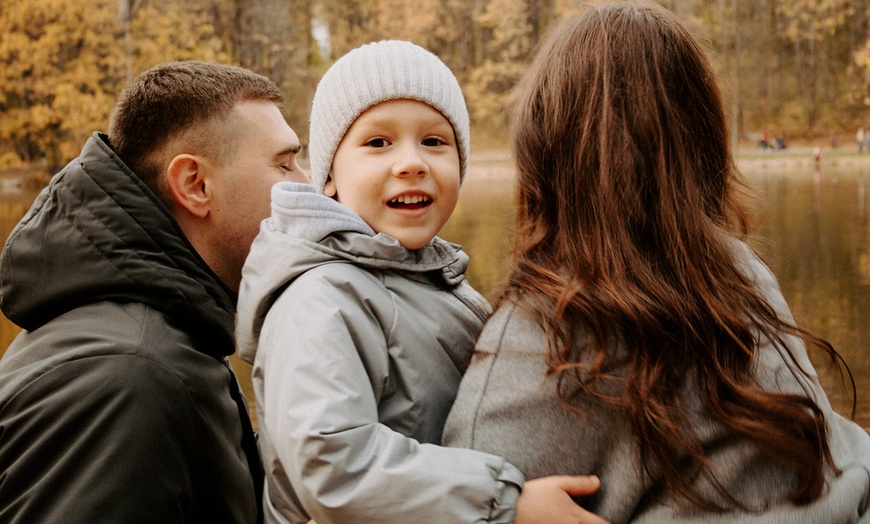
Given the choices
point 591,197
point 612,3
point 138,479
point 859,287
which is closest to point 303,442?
point 138,479

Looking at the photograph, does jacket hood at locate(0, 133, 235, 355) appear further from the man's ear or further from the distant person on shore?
the distant person on shore

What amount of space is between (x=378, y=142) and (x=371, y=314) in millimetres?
412

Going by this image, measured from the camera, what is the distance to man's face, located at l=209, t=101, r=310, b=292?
2490 mm

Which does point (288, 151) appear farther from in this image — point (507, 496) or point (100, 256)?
point (507, 496)

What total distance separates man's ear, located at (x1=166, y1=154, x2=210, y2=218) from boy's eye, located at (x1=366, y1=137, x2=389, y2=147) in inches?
29.0

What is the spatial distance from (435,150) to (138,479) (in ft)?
2.63

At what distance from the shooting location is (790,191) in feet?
56.2

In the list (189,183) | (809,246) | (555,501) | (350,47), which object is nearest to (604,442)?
(555,501)

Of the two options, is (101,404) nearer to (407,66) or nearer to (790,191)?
(407,66)

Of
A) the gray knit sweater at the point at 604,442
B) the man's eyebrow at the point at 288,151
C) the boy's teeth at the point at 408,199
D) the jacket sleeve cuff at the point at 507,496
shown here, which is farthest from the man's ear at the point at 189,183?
the jacket sleeve cuff at the point at 507,496

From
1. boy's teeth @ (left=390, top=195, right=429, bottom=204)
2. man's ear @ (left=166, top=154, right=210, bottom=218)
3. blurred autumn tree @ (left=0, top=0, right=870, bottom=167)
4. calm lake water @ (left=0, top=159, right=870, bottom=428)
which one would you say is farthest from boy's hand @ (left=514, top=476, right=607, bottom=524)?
blurred autumn tree @ (left=0, top=0, right=870, bottom=167)

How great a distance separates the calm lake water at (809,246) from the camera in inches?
221

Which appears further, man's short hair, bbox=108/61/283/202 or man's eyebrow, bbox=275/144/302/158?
man's eyebrow, bbox=275/144/302/158

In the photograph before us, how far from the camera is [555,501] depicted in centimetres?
134
